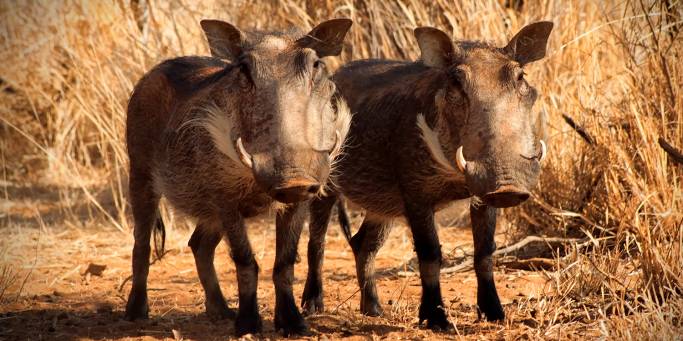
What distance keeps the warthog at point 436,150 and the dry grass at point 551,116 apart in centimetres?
38

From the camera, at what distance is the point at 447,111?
12.9 feet

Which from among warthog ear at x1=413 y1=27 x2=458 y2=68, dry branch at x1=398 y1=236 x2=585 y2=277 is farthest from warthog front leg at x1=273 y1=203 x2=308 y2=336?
dry branch at x1=398 y1=236 x2=585 y2=277

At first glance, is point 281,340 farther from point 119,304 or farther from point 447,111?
point 119,304

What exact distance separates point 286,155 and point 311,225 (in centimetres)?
137

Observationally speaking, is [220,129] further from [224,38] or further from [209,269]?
[209,269]

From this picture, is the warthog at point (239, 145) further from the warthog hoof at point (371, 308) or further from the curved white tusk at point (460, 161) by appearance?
the warthog hoof at point (371, 308)

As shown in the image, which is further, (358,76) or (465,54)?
(358,76)

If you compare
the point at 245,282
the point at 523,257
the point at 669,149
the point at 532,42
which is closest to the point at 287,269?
the point at 245,282

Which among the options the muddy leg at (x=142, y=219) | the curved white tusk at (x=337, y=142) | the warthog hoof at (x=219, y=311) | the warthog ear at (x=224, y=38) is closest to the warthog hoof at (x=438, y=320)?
the curved white tusk at (x=337, y=142)

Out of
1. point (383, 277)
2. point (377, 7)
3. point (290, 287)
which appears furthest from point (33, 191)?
point (290, 287)

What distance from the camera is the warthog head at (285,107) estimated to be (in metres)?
3.47

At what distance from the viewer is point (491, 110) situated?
373 cm

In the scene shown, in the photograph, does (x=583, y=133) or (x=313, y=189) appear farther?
(x=583, y=133)

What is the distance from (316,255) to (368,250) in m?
0.25
